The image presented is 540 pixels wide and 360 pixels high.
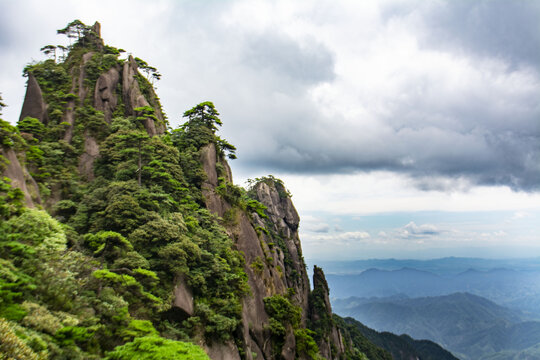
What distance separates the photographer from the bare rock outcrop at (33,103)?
Result: 89.1 ft

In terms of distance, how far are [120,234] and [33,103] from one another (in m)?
20.5

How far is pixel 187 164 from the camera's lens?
29.7m

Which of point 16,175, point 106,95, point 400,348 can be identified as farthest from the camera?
point 400,348

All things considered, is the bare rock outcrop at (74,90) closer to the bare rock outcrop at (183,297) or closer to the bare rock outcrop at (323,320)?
the bare rock outcrop at (183,297)

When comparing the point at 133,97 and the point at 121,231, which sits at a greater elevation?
the point at 133,97

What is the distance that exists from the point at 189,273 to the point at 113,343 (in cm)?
780

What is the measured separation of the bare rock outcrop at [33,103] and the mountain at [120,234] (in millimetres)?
113

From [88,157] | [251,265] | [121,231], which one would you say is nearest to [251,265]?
[251,265]

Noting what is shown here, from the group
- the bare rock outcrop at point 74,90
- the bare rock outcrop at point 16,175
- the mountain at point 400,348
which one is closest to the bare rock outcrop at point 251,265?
the bare rock outcrop at point 74,90

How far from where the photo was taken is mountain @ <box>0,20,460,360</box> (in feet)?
33.9

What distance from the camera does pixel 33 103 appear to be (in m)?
27.5

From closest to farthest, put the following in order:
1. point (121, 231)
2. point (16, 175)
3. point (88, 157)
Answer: point (16, 175), point (121, 231), point (88, 157)

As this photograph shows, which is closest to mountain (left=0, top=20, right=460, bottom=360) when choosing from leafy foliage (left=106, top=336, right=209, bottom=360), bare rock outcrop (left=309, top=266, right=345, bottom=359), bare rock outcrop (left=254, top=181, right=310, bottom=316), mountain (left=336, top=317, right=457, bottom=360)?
leafy foliage (left=106, top=336, right=209, bottom=360)

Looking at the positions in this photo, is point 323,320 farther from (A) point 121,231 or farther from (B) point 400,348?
(B) point 400,348
